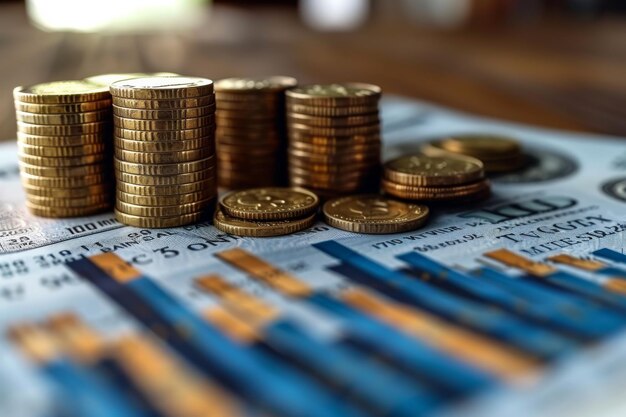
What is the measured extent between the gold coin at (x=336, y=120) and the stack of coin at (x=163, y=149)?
12 cm

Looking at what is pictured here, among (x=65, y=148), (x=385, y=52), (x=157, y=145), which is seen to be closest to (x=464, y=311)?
(x=157, y=145)

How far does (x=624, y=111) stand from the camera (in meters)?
1.41

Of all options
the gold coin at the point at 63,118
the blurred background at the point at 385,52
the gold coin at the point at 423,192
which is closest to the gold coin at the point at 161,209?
the gold coin at the point at 63,118

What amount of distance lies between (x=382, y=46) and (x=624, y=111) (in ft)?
4.16

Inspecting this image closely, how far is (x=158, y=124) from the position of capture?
79 cm

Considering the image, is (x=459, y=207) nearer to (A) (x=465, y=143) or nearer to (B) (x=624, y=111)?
(A) (x=465, y=143)

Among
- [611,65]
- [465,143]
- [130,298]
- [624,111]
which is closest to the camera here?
[130,298]

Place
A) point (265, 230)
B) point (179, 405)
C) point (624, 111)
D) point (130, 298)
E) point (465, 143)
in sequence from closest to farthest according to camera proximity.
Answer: point (179, 405) < point (130, 298) < point (265, 230) < point (465, 143) < point (624, 111)

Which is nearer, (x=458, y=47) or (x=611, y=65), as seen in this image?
(x=611, y=65)

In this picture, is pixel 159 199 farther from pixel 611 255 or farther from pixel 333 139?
pixel 611 255

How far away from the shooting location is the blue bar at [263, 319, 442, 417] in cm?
46

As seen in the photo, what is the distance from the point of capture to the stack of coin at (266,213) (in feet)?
2.59

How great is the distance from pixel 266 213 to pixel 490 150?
436 mm

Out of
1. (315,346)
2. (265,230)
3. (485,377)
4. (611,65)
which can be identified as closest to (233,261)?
(265,230)
